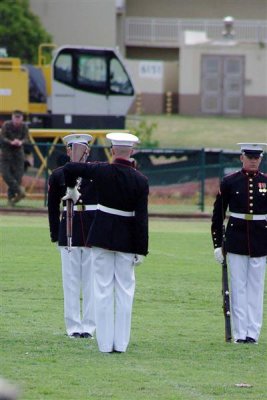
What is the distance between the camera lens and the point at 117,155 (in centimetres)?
1079

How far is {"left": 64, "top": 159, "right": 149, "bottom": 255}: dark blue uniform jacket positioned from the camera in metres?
10.7

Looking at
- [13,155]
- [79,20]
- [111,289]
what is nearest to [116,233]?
[111,289]

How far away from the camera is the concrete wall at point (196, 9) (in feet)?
205

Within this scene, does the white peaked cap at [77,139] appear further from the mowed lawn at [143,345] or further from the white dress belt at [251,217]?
the mowed lawn at [143,345]

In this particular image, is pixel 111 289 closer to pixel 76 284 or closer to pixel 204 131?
pixel 76 284

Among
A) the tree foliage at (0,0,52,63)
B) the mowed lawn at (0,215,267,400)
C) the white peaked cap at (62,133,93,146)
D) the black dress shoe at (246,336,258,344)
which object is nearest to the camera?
the mowed lawn at (0,215,267,400)

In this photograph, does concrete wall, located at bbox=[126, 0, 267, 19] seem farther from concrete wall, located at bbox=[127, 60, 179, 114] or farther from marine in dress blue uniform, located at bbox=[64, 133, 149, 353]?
marine in dress blue uniform, located at bbox=[64, 133, 149, 353]

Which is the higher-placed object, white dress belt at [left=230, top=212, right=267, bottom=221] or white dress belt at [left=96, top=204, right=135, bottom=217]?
white dress belt at [left=96, top=204, right=135, bottom=217]

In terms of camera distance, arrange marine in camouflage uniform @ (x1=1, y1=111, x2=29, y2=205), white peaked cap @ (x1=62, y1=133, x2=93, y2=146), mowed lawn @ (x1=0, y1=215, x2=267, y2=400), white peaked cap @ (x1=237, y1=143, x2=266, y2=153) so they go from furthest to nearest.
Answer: marine in camouflage uniform @ (x1=1, y1=111, x2=29, y2=205) → white peaked cap @ (x1=237, y1=143, x2=266, y2=153) → white peaked cap @ (x1=62, y1=133, x2=93, y2=146) → mowed lawn @ (x1=0, y1=215, x2=267, y2=400)

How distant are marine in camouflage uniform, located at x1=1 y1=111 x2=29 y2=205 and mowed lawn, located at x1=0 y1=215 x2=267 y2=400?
7354 millimetres

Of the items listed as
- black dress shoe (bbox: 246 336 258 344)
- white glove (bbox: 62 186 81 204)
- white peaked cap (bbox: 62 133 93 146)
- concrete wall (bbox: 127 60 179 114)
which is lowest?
concrete wall (bbox: 127 60 179 114)

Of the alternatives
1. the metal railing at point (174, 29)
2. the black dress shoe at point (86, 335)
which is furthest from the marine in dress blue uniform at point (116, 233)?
the metal railing at point (174, 29)

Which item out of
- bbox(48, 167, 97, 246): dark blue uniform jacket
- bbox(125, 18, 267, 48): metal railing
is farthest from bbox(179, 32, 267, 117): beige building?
bbox(48, 167, 97, 246): dark blue uniform jacket

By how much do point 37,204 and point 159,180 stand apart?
2940 millimetres
